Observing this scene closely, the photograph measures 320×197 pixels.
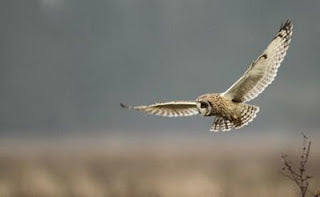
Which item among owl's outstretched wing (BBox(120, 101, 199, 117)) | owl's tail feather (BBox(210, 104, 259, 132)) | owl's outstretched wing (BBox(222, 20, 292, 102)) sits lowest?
owl's tail feather (BBox(210, 104, 259, 132))

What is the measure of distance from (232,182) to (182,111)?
1.10m

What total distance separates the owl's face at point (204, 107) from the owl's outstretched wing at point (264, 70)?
113 mm

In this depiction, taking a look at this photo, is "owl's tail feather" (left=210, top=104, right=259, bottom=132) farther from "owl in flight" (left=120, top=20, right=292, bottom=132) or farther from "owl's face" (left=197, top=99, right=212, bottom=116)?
"owl's face" (left=197, top=99, right=212, bottom=116)

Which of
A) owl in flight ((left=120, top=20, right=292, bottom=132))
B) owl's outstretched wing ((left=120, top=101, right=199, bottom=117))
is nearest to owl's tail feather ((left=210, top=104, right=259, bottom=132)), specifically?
owl in flight ((left=120, top=20, right=292, bottom=132))

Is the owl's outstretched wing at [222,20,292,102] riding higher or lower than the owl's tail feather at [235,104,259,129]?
higher

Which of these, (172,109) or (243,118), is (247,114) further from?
A: (172,109)

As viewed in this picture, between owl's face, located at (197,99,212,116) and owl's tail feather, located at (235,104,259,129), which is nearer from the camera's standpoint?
owl's face, located at (197,99,212,116)

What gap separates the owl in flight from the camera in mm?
3541

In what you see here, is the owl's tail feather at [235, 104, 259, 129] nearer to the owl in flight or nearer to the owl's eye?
the owl in flight

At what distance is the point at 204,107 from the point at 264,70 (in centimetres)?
36

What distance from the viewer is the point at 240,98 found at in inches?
144

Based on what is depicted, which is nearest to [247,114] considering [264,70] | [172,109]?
[264,70]

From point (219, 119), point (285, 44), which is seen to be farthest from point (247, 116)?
point (285, 44)

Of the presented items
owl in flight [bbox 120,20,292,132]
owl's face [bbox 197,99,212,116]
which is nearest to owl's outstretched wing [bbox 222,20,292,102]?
owl in flight [bbox 120,20,292,132]
